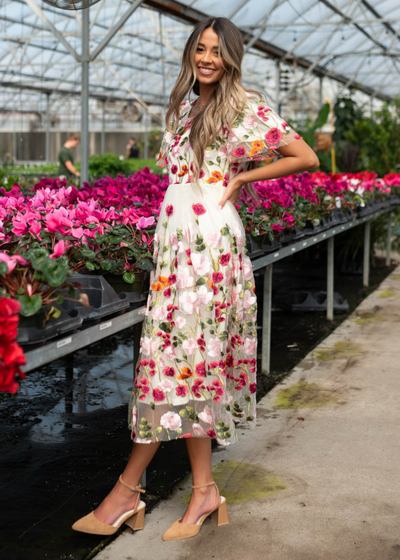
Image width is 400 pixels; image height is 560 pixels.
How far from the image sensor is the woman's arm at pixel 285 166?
194 cm

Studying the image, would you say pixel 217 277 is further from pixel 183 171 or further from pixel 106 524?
pixel 106 524

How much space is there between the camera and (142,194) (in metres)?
2.95

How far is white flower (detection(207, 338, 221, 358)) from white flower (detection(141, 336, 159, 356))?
5.8 inches

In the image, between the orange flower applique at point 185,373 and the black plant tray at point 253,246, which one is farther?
the black plant tray at point 253,246

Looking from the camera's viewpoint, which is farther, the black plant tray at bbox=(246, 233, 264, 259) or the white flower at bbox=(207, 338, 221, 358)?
the black plant tray at bbox=(246, 233, 264, 259)

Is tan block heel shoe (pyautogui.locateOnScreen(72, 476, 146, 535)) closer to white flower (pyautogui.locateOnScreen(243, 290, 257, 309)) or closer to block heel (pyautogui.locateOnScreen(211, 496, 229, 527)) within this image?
block heel (pyautogui.locateOnScreen(211, 496, 229, 527))

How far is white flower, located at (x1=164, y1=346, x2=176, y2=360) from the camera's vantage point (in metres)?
1.89

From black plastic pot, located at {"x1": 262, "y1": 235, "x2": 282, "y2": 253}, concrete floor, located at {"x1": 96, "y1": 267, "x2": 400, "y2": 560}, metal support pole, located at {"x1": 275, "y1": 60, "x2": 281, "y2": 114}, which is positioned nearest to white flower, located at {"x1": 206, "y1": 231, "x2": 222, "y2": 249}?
concrete floor, located at {"x1": 96, "y1": 267, "x2": 400, "y2": 560}

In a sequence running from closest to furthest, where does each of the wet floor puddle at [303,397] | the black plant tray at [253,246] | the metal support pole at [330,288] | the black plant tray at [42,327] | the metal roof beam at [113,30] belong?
the black plant tray at [42,327]
the black plant tray at [253,246]
the wet floor puddle at [303,397]
the metal support pole at [330,288]
the metal roof beam at [113,30]

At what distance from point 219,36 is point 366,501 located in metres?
1.50

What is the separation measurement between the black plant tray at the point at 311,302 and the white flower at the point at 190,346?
3494 millimetres

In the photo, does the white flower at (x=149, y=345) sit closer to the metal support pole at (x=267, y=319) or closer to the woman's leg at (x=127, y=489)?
the woman's leg at (x=127, y=489)

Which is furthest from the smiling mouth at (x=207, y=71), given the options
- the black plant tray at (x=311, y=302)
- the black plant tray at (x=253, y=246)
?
the black plant tray at (x=311, y=302)

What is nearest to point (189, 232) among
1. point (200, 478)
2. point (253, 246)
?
point (200, 478)
